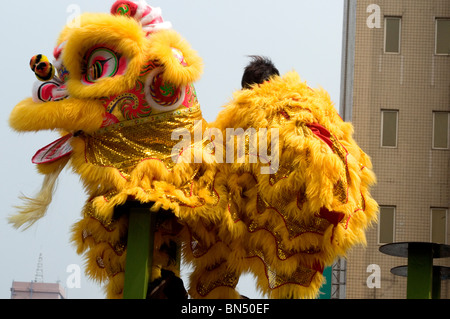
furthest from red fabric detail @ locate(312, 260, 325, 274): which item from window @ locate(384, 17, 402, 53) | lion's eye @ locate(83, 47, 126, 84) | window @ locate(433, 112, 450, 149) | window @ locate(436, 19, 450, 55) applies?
window @ locate(436, 19, 450, 55)

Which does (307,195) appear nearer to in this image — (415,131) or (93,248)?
(93,248)

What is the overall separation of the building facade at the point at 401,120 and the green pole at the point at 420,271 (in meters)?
7.59

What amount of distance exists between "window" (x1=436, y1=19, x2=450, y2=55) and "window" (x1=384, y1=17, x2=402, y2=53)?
0.59 m

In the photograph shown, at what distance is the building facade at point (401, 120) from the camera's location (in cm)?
1283

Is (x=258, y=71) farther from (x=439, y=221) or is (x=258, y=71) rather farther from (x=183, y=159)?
(x=439, y=221)

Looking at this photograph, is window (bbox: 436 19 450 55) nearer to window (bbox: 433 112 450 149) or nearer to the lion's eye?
window (bbox: 433 112 450 149)

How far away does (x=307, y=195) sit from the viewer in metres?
4.61

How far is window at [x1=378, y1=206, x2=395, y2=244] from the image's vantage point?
42.0 ft

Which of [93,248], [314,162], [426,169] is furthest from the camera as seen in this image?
[426,169]

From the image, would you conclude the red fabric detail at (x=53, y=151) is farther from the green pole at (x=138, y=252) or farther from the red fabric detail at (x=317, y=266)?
the red fabric detail at (x=317, y=266)

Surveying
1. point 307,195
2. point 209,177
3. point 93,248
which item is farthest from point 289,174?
point 93,248

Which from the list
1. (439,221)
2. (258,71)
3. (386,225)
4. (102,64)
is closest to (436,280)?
(258,71)

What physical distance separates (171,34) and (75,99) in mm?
651

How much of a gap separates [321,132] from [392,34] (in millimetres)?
9081
